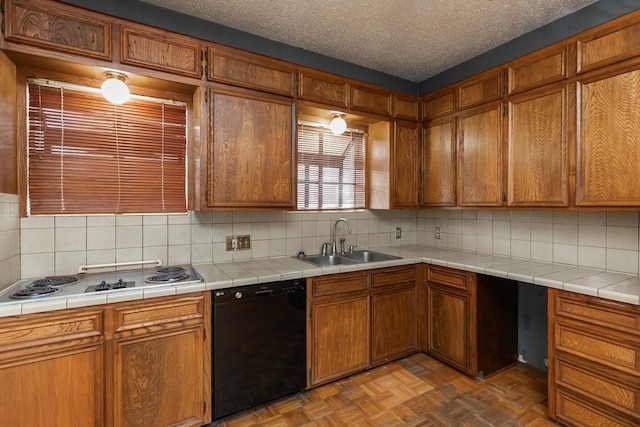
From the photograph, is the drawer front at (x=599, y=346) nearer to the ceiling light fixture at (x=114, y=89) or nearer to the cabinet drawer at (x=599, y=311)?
the cabinet drawer at (x=599, y=311)

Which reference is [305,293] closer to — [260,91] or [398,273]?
[398,273]

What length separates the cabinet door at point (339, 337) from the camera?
2250mm

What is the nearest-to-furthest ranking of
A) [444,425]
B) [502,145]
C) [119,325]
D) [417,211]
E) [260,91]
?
[119,325] < [444,425] < [260,91] < [502,145] < [417,211]

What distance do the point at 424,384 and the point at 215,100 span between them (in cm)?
252

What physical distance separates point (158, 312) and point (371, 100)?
231 centimetres

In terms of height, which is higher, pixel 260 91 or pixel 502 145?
pixel 260 91

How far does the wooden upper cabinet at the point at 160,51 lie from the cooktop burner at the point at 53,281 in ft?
4.32

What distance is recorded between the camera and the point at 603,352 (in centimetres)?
170

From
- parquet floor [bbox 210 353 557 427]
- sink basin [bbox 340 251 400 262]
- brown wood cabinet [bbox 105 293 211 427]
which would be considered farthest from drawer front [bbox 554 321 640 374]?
brown wood cabinet [bbox 105 293 211 427]

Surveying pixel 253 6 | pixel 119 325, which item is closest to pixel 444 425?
pixel 119 325

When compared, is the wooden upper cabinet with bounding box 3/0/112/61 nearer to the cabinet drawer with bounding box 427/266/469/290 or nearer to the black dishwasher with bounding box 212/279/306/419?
the black dishwasher with bounding box 212/279/306/419

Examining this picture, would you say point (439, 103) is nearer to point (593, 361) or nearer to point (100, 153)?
point (593, 361)

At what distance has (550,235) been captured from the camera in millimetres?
2445

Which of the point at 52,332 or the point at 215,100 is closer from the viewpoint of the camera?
the point at 52,332
